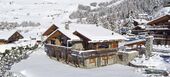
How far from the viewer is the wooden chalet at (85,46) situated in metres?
56.0

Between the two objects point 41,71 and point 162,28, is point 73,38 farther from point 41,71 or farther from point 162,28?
point 162,28

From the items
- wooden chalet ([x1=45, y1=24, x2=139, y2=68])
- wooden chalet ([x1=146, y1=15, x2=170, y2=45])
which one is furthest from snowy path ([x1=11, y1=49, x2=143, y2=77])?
wooden chalet ([x1=146, y1=15, x2=170, y2=45])

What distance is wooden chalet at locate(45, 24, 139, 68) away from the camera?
56019 mm

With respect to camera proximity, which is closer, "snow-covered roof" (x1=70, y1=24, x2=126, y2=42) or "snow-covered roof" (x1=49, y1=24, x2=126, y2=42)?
"snow-covered roof" (x1=70, y1=24, x2=126, y2=42)

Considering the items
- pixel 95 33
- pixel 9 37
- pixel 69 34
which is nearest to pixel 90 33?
pixel 95 33

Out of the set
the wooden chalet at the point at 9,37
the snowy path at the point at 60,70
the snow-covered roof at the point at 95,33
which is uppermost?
the snow-covered roof at the point at 95,33

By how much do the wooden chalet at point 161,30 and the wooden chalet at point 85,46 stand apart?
13177 mm

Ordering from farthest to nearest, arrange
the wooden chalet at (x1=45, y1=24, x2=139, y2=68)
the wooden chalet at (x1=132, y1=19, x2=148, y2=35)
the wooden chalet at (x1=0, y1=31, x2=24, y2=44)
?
the wooden chalet at (x1=132, y1=19, x2=148, y2=35) < the wooden chalet at (x1=0, y1=31, x2=24, y2=44) < the wooden chalet at (x1=45, y1=24, x2=139, y2=68)

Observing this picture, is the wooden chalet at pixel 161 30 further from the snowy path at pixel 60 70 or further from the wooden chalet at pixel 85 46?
the snowy path at pixel 60 70

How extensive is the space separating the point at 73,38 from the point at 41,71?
8032mm

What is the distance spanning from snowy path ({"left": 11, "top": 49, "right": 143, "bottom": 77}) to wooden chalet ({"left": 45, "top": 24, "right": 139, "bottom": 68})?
1379 mm

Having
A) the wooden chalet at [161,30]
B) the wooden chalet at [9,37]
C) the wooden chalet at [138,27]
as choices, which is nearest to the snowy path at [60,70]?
the wooden chalet at [161,30]

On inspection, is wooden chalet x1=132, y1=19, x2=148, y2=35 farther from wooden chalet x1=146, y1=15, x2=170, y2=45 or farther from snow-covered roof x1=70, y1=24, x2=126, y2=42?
snow-covered roof x1=70, y1=24, x2=126, y2=42

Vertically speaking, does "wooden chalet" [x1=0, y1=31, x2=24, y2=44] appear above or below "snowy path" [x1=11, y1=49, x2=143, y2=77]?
above
